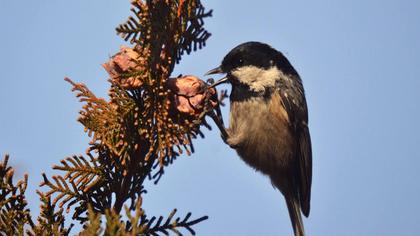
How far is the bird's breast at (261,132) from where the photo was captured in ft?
9.69

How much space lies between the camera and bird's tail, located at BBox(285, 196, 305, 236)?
11.6ft

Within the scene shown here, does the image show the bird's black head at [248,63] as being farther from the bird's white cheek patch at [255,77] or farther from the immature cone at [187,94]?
the immature cone at [187,94]

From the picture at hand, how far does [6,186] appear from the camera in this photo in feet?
5.04

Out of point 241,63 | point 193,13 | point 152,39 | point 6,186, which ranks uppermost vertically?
point 241,63

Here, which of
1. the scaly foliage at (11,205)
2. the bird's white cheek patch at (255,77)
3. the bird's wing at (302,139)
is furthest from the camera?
the bird's wing at (302,139)

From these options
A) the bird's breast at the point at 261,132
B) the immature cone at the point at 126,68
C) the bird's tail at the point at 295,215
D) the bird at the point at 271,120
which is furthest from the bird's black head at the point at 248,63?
the immature cone at the point at 126,68

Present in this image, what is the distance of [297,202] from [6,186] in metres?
2.42

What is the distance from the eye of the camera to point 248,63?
2984 millimetres

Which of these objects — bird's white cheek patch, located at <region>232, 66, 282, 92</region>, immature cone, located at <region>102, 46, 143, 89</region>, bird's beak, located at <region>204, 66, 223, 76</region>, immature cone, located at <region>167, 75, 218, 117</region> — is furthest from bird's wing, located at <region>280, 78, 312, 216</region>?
immature cone, located at <region>102, 46, 143, 89</region>

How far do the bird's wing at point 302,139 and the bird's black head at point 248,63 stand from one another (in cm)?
22

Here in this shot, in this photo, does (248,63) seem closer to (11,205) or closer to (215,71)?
(215,71)

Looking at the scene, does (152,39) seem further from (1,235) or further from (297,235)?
(297,235)

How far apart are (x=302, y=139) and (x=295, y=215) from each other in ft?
1.89

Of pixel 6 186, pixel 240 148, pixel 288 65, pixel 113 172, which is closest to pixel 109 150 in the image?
pixel 113 172
